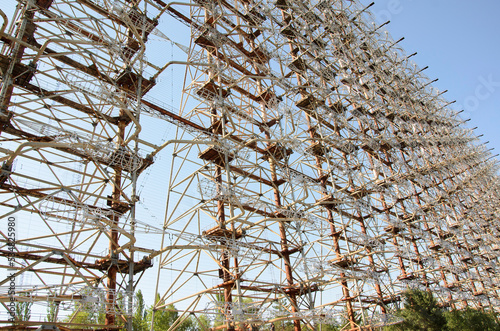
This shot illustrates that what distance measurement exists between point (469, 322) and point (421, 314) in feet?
17.0

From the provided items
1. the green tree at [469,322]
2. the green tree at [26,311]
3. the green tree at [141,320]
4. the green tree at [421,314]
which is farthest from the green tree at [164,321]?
the green tree at [469,322]

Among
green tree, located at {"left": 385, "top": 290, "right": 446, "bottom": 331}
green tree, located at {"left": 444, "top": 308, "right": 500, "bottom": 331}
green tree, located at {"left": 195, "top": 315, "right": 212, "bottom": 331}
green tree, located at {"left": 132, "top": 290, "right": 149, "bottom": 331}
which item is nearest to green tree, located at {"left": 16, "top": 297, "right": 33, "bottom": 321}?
green tree, located at {"left": 195, "top": 315, "right": 212, "bottom": 331}

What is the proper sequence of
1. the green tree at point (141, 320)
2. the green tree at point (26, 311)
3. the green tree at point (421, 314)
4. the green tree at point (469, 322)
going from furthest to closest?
1. the green tree at point (141, 320)
2. the green tree at point (469, 322)
3. the green tree at point (421, 314)
4. the green tree at point (26, 311)

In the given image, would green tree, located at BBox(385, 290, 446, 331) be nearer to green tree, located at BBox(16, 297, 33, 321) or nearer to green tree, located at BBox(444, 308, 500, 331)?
green tree, located at BBox(444, 308, 500, 331)

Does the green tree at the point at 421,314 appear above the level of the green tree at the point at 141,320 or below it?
Answer: below

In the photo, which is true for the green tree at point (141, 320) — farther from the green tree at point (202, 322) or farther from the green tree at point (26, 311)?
the green tree at point (26, 311)

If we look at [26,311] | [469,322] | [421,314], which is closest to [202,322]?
[26,311]

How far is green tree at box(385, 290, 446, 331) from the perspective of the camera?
2189 centimetres

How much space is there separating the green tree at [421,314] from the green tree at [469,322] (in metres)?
1.09

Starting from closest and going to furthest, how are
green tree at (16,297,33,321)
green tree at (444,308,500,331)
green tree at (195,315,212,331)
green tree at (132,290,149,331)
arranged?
green tree at (16,297,33,321) < green tree at (195,315,212,331) < green tree at (444,308,500,331) < green tree at (132,290,149,331)

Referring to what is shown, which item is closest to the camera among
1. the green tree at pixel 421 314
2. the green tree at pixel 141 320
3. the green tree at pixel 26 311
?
the green tree at pixel 26 311

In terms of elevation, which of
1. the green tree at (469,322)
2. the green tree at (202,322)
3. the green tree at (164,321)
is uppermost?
the green tree at (164,321)

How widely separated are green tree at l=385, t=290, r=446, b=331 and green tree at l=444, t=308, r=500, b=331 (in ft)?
3.59

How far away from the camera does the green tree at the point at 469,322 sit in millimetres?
23562
